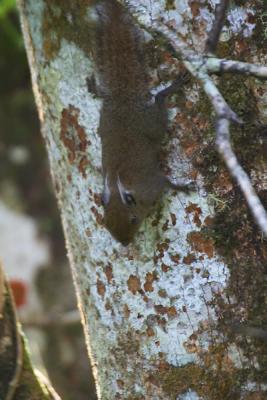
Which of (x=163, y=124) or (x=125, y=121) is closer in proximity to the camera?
(x=163, y=124)

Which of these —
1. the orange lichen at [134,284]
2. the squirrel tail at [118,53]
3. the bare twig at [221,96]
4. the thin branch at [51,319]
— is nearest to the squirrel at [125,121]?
the squirrel tail at [118,53]

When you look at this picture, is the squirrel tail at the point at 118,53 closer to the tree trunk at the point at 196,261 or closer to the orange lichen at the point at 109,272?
the tree trunk at the point at 196,261

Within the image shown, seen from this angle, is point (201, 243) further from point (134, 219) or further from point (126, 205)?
point (126, 205)

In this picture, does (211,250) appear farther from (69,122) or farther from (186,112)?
(69,122)

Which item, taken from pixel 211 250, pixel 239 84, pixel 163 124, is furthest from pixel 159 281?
pixel 239 84

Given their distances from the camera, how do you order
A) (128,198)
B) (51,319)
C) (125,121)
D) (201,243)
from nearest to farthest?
(201,243) < (125,121) < (128,198) < (51,319)

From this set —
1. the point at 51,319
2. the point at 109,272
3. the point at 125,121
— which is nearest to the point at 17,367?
the point at 109,272

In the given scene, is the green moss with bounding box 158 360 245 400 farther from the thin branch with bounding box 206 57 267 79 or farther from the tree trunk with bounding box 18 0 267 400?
the thin branch with bounding box 206 57 267 79
